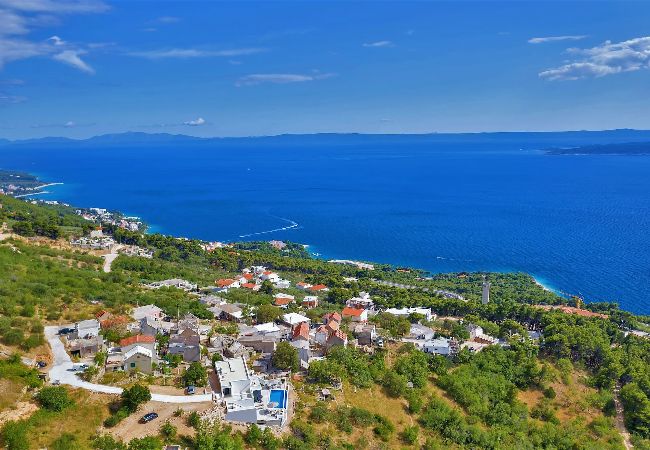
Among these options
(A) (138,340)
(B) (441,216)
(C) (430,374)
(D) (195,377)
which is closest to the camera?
(D) (195,377)

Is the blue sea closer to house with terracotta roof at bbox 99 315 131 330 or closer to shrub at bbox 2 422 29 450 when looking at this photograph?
house with terracotta roof at bbox 99 315 131 330

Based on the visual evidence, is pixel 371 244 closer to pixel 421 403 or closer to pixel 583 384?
pixel 583 384

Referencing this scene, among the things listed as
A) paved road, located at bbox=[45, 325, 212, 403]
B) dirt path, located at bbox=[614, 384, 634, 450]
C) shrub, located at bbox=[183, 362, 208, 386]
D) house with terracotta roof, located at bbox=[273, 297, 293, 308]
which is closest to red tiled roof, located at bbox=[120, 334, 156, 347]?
paved road, located at bbox=[45, 325, 212, 403]

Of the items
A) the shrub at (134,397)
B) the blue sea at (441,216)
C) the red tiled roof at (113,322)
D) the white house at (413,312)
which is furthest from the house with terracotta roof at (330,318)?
the blue sea at (441,216)

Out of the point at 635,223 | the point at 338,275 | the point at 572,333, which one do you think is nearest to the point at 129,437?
the point at 572,333

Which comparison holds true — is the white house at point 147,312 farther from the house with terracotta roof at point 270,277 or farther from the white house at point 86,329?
the house with terracotta roof at point 270,277

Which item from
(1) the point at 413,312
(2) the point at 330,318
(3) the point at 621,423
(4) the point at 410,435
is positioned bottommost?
(3) the point at 621,423

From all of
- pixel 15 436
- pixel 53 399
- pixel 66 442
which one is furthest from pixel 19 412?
pixel 66 442

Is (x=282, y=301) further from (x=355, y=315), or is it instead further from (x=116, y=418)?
(x=116, y=418)
